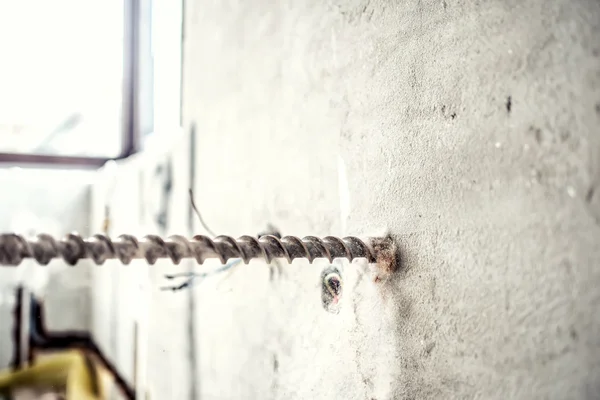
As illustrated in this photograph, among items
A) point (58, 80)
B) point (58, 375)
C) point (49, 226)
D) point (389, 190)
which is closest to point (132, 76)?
point (58, 80)

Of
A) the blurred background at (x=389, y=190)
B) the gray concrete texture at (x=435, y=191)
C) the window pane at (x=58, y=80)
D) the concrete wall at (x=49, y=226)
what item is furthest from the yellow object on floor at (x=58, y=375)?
the gray concrete texture at (x=435, y=191)

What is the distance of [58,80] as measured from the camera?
293cm

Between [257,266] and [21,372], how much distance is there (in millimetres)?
2354

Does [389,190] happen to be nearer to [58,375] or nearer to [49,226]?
[58,375]

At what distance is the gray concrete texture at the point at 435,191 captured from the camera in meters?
0.45

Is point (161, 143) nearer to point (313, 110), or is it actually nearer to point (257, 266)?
point (257, 266)

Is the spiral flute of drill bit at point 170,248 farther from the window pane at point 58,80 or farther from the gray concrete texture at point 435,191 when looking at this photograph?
the window pane at point 58,80

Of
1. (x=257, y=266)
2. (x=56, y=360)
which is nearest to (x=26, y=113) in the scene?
(x=56, y=360)

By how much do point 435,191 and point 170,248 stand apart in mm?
336

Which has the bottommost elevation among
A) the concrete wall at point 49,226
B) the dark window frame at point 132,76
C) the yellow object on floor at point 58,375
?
the yellow object on floor at point 58,375

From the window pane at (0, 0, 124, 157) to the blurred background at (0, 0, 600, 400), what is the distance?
111 centimetres

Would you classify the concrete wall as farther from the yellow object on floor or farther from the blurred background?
the blurred background

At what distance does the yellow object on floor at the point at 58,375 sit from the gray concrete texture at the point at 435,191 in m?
1.80

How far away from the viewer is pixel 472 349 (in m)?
0.54
